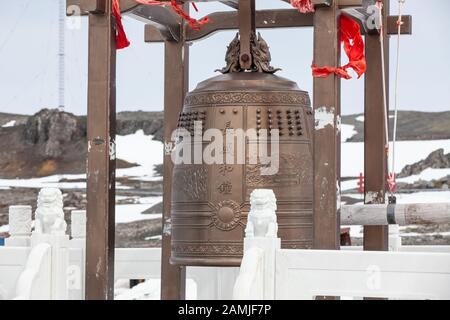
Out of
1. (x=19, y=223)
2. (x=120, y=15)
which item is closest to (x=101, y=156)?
(x=120, y=15)

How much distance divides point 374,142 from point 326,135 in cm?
152

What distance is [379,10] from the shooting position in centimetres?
866

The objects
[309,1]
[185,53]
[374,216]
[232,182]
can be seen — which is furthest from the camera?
[185,53]

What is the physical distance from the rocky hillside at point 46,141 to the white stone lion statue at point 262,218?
12.6m

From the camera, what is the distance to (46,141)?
19594 millimetres

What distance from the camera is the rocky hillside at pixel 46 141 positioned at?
1933 cm

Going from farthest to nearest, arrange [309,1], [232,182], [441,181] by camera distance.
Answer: [441,181] < [232,182] < [309,1]

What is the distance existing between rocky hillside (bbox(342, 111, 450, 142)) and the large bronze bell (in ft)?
35.8

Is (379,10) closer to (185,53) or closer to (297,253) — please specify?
(185,53)

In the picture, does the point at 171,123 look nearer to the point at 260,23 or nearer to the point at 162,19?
the point at 162,19

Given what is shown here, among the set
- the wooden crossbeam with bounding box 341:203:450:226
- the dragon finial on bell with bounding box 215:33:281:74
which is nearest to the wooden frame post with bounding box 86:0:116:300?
the dragon finial on bell with bounding box 215:33:281:74
